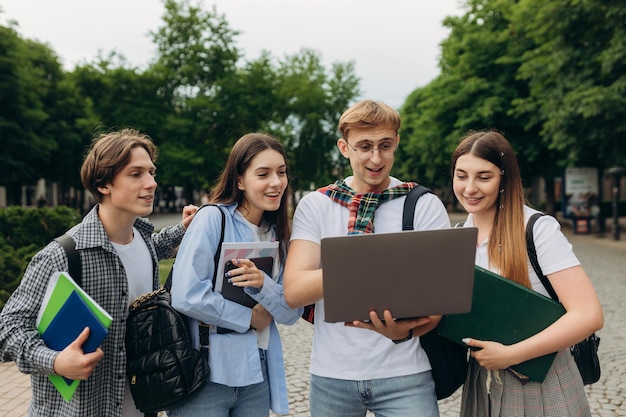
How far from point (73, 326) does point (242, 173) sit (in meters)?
0.91

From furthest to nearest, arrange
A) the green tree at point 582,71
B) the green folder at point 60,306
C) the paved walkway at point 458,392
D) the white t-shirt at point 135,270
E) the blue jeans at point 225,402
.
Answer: the green tree at point 582,71 < the paved walkway at point 458,392 < the white t-shirt at point 135,270 < the blue jeans at point 225,402 < the green folder at point 60,306

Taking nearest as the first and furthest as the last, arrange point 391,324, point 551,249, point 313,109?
point 391,324
point 551,249
point 313,109

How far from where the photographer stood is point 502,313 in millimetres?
2006

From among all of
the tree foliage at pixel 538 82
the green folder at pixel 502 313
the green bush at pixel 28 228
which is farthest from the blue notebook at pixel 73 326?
the tree foliage at pixel 538 82

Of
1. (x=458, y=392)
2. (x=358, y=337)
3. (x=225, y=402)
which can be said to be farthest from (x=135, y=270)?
(x=458, y=392)

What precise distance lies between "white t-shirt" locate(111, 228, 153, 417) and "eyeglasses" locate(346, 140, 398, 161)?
109 cm

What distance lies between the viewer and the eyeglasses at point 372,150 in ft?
7.22

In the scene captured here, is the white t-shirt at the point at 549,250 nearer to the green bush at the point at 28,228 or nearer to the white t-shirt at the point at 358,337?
the white t-shirt at the point at 358,337

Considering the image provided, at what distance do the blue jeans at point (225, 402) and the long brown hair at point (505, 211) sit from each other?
1.08m

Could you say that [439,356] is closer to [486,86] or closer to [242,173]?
[242,173]

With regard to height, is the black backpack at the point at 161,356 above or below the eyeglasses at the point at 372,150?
below

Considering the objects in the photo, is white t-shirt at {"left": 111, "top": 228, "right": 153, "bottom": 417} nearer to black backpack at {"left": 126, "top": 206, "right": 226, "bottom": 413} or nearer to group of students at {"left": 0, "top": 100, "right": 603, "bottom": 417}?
group of students at {"left": 0, "top": 100, "right": 603, "bottom": 417}

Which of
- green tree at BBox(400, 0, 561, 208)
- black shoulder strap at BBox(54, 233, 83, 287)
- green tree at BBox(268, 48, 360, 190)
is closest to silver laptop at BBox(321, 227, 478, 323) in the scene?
black shoulder strap at BBox(54, 233, 83, 287)

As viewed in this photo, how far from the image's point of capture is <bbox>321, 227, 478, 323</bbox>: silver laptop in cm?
169
